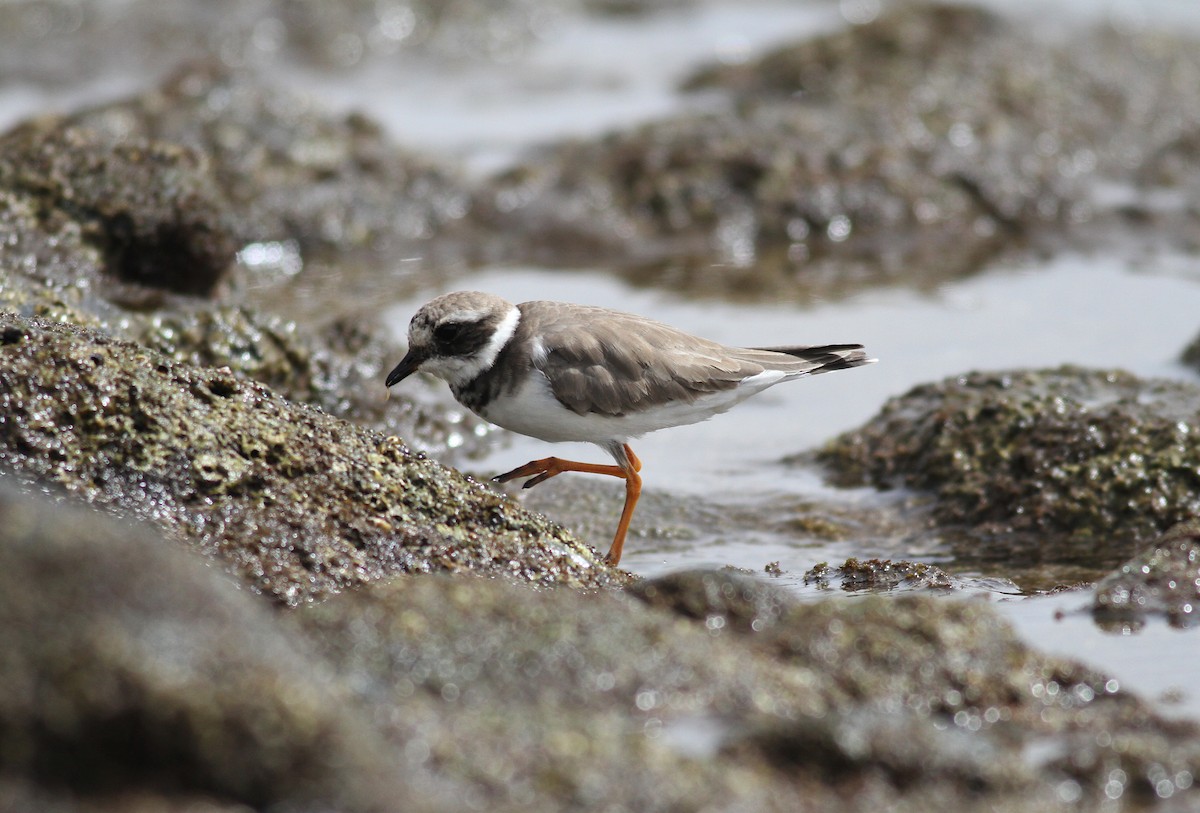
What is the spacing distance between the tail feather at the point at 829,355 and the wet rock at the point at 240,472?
230 centimetres

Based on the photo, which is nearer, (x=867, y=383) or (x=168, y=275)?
(x=168, y=275)

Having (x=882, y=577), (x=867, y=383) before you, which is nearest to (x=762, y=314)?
(x=867, y=383)

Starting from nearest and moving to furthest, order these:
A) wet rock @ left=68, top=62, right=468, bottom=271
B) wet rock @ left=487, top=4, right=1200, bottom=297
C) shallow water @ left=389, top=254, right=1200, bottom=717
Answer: shallow water @ left=389, top=254, right=1200, bottom=717
wet rock @ left=68, top=62, right=468, bottom=271
wet rock @ left=487, top=4, right=1200, bottom=297

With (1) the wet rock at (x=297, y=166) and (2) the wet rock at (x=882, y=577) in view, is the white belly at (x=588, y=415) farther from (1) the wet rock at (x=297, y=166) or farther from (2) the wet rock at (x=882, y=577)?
(1) the wet rock at (x=297, y=166)

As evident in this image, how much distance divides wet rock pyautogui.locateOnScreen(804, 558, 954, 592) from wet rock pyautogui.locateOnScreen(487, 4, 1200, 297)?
5.24 m

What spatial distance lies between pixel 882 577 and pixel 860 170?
24.1 feet

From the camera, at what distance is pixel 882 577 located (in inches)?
231

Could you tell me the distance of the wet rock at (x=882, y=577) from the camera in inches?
228

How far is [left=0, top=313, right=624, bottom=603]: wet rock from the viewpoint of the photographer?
4684 mm

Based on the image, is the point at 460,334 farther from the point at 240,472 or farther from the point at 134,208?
the point at 134,208

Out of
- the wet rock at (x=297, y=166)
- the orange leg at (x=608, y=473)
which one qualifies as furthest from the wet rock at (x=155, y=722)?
the wet rock at (x=297, y=166)

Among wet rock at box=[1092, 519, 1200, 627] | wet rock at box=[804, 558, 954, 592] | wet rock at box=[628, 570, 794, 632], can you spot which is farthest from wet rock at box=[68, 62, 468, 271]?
wet rock at box=[1092, 519, 1200, 627]

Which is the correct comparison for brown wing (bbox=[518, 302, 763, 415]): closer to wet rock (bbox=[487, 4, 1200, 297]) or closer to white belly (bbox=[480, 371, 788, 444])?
white belly (bbox=[480, 371, 788, 444])

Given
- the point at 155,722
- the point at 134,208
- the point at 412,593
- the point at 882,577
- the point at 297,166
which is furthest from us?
the point at 297,166
